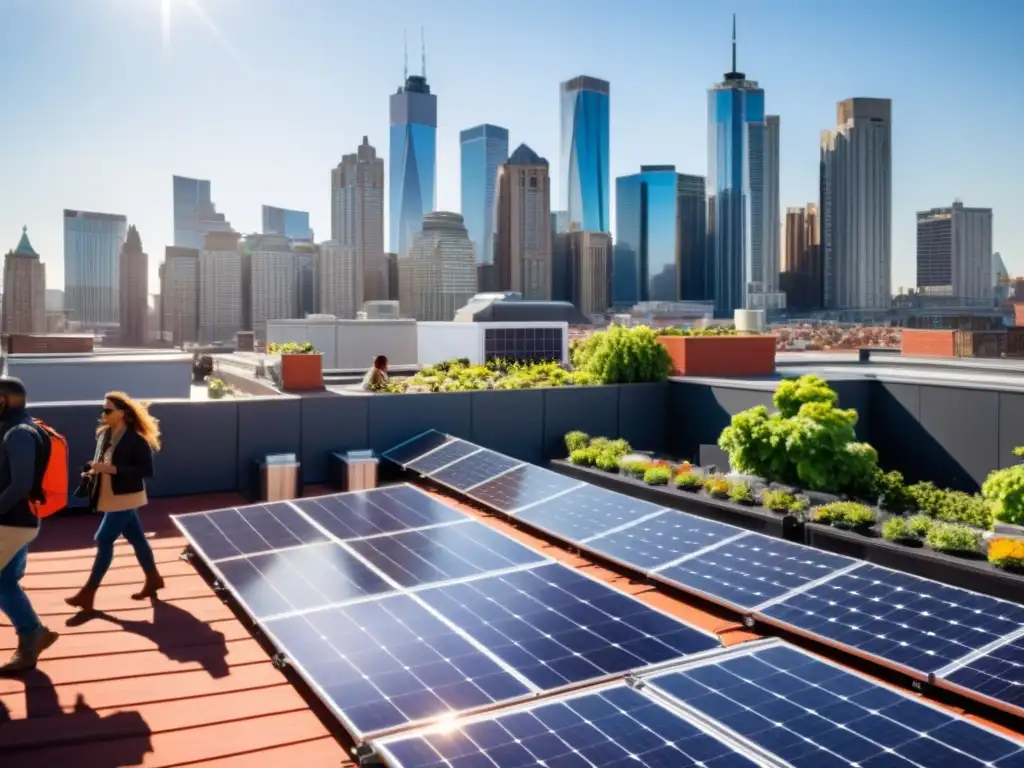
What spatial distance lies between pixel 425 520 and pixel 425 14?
23.6m

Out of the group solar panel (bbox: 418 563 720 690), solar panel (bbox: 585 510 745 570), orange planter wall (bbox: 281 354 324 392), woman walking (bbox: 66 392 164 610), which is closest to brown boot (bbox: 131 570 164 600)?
woman walking (bbox: 66 392 164 610)

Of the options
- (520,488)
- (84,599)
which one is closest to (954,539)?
(520,488)

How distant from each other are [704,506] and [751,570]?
440 centimetres

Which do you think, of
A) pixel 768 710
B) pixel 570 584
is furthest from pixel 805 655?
pixel 570 584

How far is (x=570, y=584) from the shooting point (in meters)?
7.17

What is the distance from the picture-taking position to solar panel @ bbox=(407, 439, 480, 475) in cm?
1348

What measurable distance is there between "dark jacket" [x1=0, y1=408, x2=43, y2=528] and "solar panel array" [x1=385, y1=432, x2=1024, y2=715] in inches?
208

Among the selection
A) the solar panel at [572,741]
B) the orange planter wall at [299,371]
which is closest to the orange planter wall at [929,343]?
the orange planter wall at [299,371]

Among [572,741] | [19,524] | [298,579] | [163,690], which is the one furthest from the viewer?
[298,579]

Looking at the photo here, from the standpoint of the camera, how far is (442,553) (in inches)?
319

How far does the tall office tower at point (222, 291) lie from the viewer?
184 meters

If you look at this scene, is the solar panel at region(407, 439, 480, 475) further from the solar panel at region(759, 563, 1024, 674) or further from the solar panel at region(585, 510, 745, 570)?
the solar panel at region(759, 563, 1024, 674)

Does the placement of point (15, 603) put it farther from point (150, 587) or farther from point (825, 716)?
point (825, 716)

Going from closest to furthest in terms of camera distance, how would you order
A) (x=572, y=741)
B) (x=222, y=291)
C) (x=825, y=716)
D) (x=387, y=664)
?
(x=572, y=741) → (x=825, y=716) → (x=387, y=664) → (x=222, y=291)
